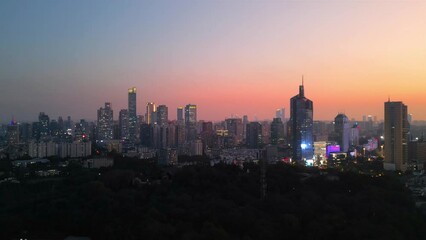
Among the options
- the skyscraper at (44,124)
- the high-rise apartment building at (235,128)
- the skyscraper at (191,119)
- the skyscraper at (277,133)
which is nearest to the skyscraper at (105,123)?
the skyscraper at (44,124)

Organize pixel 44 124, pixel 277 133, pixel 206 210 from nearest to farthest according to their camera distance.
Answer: pixel 206 210 < pixel 44 124 < pixel 277 133

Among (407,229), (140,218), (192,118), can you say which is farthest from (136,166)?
(192,118)

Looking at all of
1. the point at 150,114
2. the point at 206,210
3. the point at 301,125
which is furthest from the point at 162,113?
the point at 206,210

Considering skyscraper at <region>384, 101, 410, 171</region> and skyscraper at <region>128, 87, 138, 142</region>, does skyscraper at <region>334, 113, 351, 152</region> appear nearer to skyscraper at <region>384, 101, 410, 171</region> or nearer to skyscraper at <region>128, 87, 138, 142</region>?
skyscraper at <region>384, 101, 410, 171</region>

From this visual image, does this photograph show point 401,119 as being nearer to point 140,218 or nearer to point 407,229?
point 407,229

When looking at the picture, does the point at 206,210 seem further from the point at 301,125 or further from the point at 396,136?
the point at 301,125

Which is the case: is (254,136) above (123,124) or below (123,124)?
below

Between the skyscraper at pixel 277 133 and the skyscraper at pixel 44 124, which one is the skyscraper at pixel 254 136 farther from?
the skyscraper at pixel 44 124

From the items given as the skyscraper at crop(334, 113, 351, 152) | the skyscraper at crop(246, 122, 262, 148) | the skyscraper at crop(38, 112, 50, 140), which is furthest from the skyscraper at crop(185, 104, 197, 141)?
the skyscraper at crop(334, 113, 351, 152)
